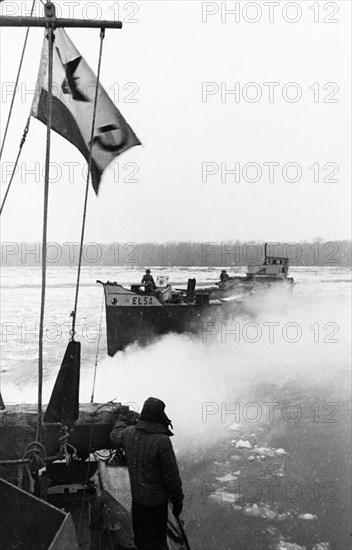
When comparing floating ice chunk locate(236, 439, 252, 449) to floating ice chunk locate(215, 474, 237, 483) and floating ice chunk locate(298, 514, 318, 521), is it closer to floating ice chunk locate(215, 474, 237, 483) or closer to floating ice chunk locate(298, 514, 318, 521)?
floating ice chunk locate(215, 474, 237, 483)

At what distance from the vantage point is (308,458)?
30.1 feet

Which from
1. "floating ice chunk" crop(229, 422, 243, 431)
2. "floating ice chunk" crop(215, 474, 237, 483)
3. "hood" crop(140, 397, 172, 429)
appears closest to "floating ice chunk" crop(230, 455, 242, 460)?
"floating ice chunk" crop(215, 474, 237, 483)

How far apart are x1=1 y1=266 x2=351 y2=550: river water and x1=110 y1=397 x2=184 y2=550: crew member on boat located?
10.2 feet

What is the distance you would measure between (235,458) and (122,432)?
6.23 m

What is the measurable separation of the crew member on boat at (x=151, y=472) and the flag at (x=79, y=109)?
2.75 meters

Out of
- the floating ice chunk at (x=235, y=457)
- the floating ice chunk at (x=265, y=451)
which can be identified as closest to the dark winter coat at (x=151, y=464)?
the floating ice chunk at (x=235, y=457)

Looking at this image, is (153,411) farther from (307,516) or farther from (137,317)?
(137,317)

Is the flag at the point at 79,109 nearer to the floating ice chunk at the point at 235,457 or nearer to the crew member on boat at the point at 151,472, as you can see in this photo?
the crew member on boat at the point at 151,472

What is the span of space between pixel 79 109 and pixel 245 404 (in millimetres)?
10505

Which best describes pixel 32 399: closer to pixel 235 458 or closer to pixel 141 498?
pixel 235 458

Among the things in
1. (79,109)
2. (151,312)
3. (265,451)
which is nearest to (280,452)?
(265,451)

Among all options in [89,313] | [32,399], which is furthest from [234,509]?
[89,313]

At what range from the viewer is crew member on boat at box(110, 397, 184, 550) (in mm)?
3348

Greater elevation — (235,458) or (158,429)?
(158,429)
